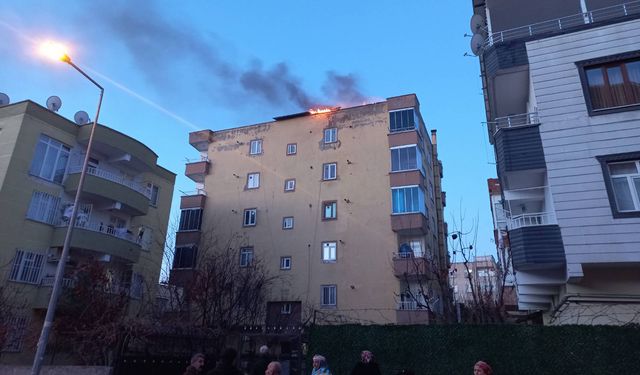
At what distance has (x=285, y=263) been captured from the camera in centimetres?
3147

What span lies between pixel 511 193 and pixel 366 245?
1470 centimetres

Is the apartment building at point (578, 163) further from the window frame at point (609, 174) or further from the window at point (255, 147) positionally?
the window at point (255, 147)

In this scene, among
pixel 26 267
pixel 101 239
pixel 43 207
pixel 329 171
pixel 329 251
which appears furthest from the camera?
pixel 329 171

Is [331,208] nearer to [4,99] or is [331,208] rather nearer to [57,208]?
[57,208]

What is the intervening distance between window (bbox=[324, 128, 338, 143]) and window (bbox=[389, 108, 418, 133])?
4.46 m

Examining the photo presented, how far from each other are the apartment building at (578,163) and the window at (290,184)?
783 inches

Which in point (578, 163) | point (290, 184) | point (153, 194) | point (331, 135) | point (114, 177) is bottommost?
point (578, 163)

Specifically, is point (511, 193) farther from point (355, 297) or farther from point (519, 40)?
point (355, 297)

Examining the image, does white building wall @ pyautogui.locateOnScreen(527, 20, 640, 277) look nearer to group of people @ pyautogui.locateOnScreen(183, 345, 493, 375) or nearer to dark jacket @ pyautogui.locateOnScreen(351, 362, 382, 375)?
dark jacket @ pyautogui.locateOnScreen(351, 362, 382, 375)

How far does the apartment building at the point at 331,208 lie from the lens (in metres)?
28.4

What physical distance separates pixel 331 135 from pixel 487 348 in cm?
2437

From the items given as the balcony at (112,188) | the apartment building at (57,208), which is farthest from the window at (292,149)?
the balcony at (112,188)

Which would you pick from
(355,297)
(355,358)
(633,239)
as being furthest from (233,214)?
(633,239)

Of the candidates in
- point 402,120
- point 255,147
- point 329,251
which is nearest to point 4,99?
point 255,147
